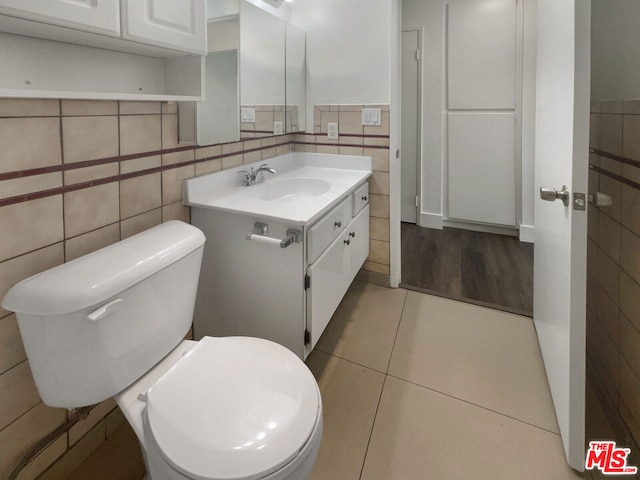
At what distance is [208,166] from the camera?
164 centimetres

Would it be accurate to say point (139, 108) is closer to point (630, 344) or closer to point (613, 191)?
point (613, 191)

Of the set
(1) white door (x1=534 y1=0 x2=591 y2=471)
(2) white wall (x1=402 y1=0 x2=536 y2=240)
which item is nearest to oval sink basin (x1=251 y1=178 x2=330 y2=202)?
(1) white door (x1=534 y1=0 x2=591 y2=471)

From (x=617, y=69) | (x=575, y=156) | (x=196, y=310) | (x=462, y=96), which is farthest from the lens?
(x=462, y=96)

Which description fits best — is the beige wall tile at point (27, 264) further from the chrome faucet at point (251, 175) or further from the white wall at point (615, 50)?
the white wall at point (615, 50)

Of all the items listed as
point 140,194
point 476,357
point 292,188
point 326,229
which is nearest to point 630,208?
point 476,357

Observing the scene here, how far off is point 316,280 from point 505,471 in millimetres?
906

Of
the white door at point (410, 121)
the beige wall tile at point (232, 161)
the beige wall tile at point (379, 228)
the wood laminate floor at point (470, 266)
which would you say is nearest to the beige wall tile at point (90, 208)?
the beige wall tile at point (232, 161)

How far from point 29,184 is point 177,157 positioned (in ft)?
1.86

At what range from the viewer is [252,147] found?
1.96 m

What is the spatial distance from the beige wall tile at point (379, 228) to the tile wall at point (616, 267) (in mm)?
1077

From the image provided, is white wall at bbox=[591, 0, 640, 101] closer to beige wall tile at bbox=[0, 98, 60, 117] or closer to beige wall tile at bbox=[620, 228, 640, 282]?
beige wall tile at bbox=[620, 228, 640, 282]

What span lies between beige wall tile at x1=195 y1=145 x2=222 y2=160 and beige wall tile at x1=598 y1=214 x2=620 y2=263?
1651mm

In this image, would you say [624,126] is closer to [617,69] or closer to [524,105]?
[617,69]

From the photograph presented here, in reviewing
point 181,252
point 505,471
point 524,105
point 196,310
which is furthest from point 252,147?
point 524,105
